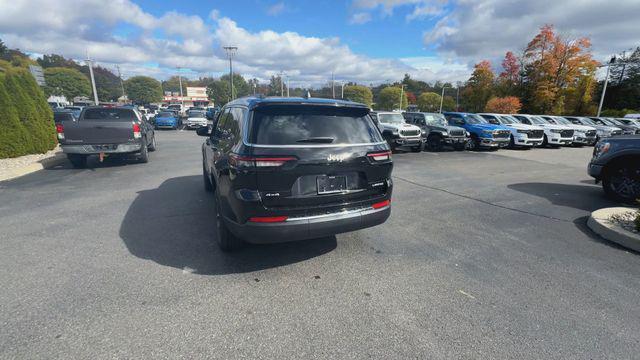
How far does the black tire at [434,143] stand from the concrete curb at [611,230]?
32.2ft

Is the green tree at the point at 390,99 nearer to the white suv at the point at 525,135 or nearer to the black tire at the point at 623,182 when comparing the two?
the white suv at the point at 525,135

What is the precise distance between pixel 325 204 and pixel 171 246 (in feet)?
7.18

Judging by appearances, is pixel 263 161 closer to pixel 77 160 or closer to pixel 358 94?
pixel 77 160

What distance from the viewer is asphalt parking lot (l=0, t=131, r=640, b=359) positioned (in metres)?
2.35

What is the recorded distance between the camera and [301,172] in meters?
2.99

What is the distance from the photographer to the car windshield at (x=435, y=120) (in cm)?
1537

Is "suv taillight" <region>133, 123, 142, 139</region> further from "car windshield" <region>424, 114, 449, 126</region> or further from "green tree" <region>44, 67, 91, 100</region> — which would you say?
"green tree" <region>44, 67, 91, 100</region>

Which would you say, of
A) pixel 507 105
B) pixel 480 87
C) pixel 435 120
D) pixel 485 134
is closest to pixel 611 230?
pixel 485 134

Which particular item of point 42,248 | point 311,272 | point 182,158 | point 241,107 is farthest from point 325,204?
point 182,158

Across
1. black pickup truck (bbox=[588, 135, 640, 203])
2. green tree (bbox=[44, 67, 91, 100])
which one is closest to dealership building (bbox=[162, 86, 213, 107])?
green tree (bbox=[44, 67, 91, 100])

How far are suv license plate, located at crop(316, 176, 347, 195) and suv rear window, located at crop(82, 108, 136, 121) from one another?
939 cm

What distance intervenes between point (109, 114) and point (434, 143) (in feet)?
43.5

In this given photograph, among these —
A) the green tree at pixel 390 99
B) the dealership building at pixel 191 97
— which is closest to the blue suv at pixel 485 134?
the green tree at pixel 390 99

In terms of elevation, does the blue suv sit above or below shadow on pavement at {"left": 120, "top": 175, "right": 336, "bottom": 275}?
above
